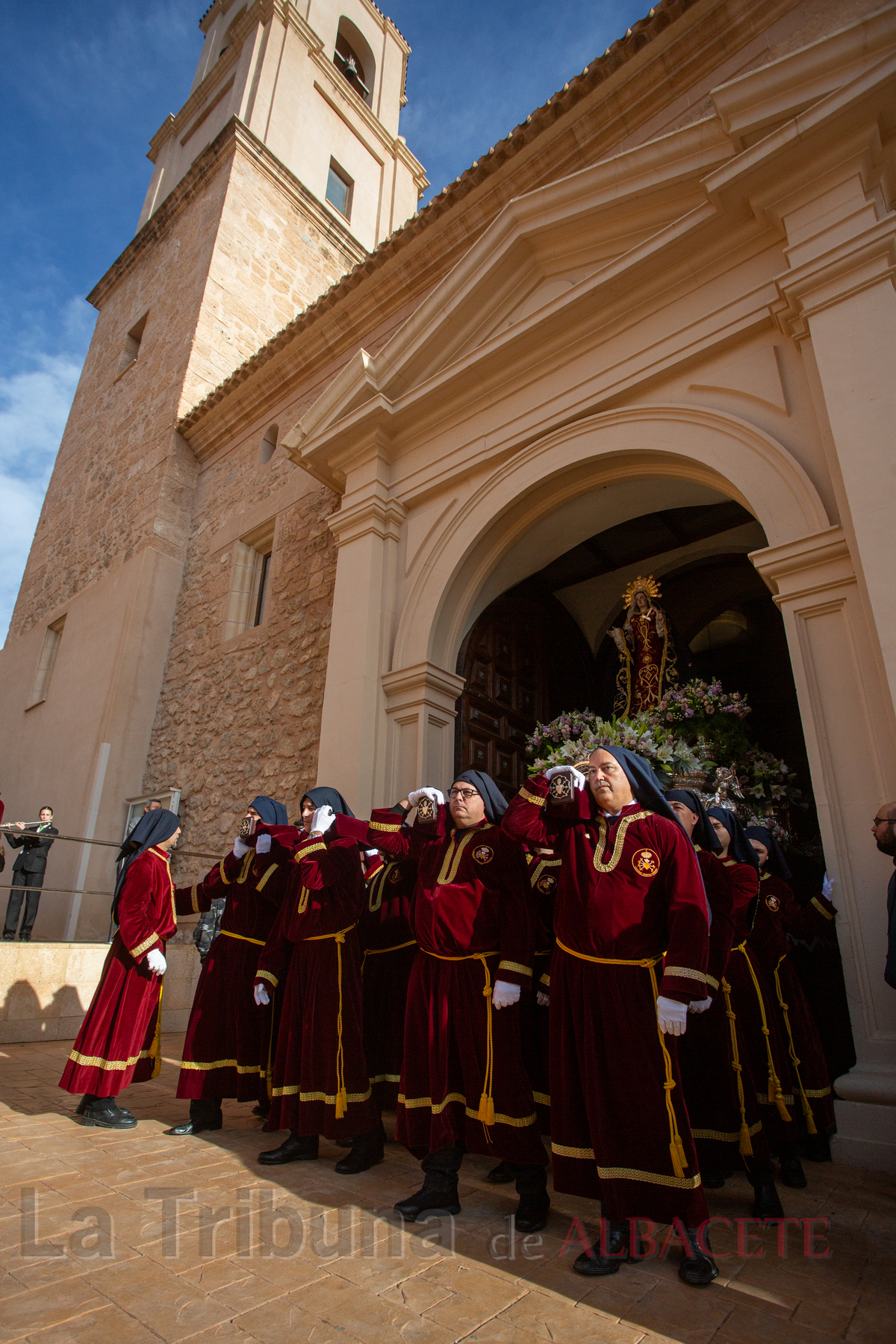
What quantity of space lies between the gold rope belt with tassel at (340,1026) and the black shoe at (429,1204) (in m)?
0.66

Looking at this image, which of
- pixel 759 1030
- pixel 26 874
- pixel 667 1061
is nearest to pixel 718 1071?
pixel 759 1030

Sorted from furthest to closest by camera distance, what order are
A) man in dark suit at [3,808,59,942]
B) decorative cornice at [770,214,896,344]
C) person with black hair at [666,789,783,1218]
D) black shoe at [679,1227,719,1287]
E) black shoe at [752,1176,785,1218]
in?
1. man in dark suit at [3,808,59,942]
2. decorative cornice at [770,214,896,344]
3. person with black hair at [666,789,783,1218]
4. black shoe at [752,1176,785,1218]
5. black shoe at [679,1227,719,1287]

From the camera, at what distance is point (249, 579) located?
10789mm

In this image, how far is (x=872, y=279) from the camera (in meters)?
4.45

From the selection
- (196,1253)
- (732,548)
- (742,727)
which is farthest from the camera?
(732,548)

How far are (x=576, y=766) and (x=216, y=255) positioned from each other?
46.0 ft

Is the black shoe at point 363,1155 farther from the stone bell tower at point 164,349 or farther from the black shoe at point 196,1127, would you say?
the stone bell tower at point 164,349

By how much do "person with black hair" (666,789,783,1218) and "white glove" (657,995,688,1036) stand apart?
50 cm

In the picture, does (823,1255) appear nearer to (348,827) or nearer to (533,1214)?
(533,1214)

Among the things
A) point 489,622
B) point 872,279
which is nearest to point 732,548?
point 489,622

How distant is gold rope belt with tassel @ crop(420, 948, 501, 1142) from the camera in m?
2.90

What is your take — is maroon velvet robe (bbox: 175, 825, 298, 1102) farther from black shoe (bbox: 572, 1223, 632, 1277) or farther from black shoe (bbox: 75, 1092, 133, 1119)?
black shoe (bbox: 572, 1223, 632, 1277)

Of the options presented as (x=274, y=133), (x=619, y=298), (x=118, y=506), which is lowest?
(x=619, y=298)

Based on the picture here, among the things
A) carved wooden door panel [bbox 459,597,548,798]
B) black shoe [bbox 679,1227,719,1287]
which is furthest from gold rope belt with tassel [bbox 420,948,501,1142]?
carved wooden door panel [bbox 459,597,548,798]
